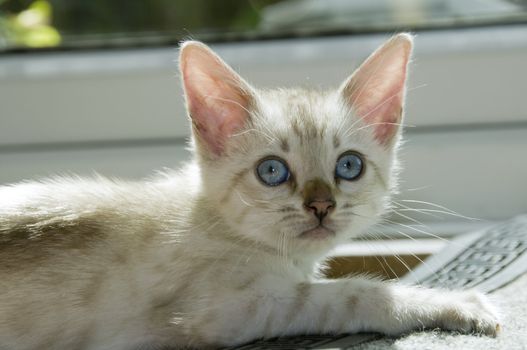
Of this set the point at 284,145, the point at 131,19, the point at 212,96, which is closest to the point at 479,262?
the point at 284,145

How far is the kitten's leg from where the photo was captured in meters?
0.96

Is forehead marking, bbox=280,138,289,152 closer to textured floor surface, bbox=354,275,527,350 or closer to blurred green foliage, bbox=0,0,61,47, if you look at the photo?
textured floor surface, bbox=354,275,527,350

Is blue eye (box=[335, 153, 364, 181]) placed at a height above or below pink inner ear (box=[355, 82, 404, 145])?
below

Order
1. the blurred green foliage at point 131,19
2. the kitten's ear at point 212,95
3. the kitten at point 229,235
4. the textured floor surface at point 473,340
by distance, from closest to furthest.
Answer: the textured floor surface at point 473,340 → the kitten at point 229,235 → the kitten's ear at point 212,95 → the blurred green foliage at point 131,19

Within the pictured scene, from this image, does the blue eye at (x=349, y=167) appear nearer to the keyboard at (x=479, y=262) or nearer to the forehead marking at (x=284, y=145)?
the forehead marking at (x=284, y=145)

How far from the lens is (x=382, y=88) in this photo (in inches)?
46.4

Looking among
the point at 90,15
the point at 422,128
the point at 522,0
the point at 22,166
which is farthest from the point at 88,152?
the point at 522,0

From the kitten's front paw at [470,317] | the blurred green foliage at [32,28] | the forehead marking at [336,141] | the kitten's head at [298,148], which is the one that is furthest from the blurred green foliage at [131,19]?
the kitten's front paw at [470,317]

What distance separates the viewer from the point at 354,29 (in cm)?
161

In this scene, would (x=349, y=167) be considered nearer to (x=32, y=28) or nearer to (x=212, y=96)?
(x=212, y=96)

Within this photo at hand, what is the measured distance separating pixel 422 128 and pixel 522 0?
331mm

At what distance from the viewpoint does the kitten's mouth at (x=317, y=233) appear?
1.05 metres

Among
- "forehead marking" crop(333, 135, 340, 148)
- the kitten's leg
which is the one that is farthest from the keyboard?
"forehead marking" crop(333, 135, 340, 148)

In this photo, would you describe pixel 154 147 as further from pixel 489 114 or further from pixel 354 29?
pixel 489 114
